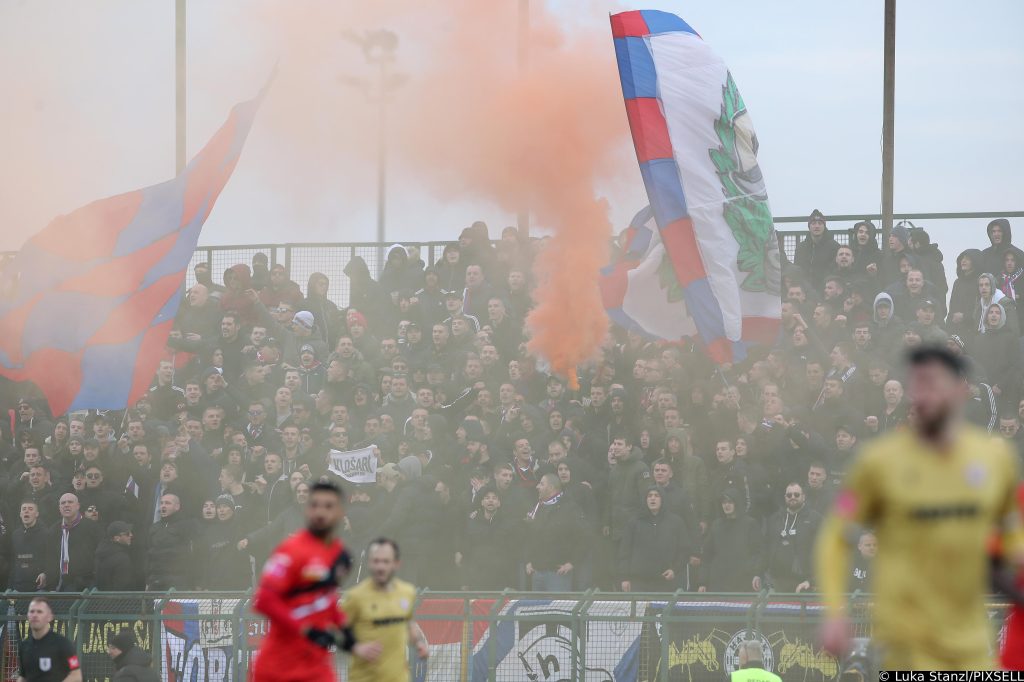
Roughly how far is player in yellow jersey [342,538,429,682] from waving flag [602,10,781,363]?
271 inches

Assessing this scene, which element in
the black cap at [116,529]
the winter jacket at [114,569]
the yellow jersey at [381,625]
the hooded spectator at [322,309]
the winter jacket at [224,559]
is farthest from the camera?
the hooded spectator at [322,309]

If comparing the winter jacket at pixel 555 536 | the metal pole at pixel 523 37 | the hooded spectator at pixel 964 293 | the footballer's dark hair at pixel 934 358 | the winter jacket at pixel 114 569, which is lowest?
the winter jacket at pixel 114 569

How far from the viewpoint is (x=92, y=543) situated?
15672 mm

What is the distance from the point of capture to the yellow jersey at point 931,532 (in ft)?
17.4

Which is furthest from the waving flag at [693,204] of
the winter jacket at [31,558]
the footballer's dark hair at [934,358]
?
the footballer's dark hair at [934,358]

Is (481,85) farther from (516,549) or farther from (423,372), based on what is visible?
(516,549)

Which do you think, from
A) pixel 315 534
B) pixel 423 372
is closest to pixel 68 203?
pixel 423 372

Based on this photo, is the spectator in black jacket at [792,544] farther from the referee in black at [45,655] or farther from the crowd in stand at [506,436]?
the referee in black at [45,655]

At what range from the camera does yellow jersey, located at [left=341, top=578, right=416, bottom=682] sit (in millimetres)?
9141

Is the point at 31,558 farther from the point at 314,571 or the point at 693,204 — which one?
the point at 314,571

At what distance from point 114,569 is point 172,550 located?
2.24ft

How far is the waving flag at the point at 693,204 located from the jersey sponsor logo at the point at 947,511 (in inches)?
403

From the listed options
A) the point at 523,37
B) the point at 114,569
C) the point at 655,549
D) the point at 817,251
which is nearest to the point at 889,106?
the point at 817,251

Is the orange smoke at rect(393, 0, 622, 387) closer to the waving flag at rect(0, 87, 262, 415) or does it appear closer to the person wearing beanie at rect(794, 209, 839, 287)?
the person wearing beanie at rect(794, 209, 839, 287)
